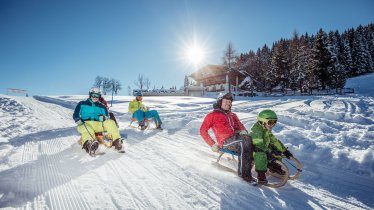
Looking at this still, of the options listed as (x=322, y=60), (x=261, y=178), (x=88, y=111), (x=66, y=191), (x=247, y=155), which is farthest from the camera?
(x=322, y=60)

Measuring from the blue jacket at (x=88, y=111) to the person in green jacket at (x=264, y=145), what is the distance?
386 centimetres

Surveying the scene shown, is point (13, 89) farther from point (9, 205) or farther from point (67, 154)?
point (9, 205)

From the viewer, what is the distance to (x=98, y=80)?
263 ft

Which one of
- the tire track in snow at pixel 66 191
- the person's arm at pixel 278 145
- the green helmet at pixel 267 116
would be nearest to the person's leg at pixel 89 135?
the tire track in snow at pixel 66 191

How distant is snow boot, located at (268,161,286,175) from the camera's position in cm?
400

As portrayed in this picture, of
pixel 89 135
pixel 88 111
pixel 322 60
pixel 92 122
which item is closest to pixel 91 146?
pixel 89 135

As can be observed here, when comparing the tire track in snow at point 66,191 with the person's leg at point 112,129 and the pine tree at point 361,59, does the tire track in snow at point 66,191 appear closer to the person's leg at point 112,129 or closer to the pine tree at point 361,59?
the person's leg at point 112,129

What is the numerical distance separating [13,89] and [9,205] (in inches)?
1720

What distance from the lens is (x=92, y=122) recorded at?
5.66 meters

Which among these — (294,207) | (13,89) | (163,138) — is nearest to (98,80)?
(13,89)

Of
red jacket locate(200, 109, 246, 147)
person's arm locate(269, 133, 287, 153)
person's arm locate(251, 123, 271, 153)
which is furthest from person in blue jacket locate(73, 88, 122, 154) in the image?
person's arm locate(269, 133, 287, 153)

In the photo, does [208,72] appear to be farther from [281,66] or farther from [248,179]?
[248,179]

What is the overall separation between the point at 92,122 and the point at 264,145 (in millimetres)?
4019

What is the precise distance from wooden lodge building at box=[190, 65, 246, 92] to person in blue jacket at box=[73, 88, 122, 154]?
1795 inches
